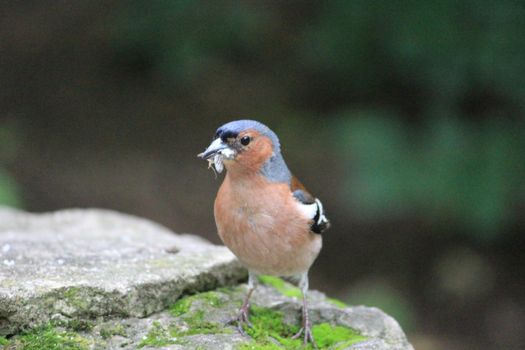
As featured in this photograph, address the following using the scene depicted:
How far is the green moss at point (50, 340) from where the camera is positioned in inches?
157

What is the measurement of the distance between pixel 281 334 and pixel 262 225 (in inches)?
29.6

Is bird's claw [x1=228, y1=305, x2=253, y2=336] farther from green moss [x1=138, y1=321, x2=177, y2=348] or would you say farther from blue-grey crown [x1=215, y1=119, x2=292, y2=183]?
blue-grey crown [x1=215, y1=119, x2=292, y2=183]

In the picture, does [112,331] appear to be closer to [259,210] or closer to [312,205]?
[259,210]

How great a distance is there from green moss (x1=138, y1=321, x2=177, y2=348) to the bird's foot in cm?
83

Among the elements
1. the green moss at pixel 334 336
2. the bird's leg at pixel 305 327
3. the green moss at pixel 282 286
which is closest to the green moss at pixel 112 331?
the bird's leg at pixel 305 327

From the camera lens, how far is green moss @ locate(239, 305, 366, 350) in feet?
14.6

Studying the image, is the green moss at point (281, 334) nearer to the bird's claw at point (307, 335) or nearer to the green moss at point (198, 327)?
the bird's claw at point (307, 335)

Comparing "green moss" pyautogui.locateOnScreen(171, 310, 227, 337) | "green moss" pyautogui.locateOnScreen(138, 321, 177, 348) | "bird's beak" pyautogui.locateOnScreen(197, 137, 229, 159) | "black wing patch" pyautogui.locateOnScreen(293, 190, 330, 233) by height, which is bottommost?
"green moss" pyautogui.locateOnScreen(138, 321, 177, 348)

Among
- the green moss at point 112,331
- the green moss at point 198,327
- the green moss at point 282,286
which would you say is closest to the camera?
the green moss at point 112,331

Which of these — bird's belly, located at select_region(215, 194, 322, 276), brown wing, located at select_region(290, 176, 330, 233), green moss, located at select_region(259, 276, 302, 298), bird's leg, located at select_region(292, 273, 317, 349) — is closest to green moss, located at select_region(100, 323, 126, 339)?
bird's belly, located at select_region(215, 194, 322, 276)

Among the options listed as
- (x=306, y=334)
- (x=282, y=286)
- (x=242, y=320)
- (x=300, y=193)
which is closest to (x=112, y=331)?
(x=242, y=320)

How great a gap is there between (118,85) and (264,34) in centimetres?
250

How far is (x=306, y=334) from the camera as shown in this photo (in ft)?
15.1

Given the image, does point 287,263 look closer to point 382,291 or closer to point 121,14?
point 382,291
